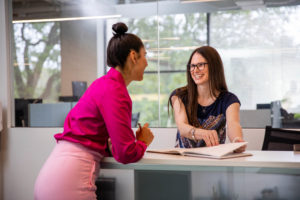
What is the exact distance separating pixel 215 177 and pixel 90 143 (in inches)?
18.9

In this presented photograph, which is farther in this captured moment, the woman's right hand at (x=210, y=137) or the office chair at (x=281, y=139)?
the office chair at (x=281, y=139)

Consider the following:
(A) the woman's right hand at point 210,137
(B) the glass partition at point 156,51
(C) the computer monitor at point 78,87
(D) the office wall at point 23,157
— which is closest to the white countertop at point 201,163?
(A) the woman's right hand at point 210,137

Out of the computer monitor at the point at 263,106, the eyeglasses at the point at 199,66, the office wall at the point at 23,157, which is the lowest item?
the office wall at the point at 23,157

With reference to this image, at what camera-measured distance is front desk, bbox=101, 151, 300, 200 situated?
52.3 inches

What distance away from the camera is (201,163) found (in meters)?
1.38

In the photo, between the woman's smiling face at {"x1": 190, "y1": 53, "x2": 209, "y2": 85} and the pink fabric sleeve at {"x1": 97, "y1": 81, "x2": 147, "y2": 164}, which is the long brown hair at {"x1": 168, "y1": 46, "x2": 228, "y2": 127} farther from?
the pink fabric sleeve at {"x1": 97, "y1": 81, "x2": 147, "y2": 164}

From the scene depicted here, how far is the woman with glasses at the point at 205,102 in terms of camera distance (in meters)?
2.16

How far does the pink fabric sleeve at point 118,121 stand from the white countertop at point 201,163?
73 millimetres

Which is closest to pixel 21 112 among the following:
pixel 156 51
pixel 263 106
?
pixel 156 51

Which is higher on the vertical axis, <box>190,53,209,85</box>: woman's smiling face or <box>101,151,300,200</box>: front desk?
<box>190,53,209,85</box>: woman's smiling face

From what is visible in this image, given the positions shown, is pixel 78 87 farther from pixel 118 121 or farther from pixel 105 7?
pixel 118 121

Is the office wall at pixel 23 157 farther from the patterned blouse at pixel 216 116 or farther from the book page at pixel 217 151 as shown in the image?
the book page at pixel 217 151

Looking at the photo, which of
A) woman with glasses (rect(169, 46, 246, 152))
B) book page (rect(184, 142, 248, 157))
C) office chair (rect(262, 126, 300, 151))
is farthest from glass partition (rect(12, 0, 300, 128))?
book page (rect(184, 142, 248, 157))

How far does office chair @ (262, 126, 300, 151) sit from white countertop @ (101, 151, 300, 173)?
1.20 m
